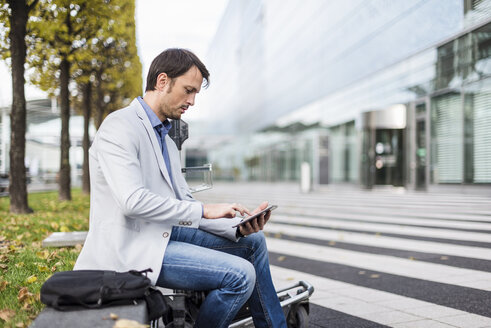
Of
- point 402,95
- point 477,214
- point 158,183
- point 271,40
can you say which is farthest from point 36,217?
point 271,40

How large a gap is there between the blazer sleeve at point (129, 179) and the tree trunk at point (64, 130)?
10.6m

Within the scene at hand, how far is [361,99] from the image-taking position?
23062 millimetres


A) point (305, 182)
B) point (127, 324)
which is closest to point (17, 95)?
point (127, 324)

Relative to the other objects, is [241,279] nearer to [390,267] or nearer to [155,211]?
[155,211]

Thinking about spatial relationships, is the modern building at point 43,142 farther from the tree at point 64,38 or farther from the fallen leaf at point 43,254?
the fallen leaf at point 43,254

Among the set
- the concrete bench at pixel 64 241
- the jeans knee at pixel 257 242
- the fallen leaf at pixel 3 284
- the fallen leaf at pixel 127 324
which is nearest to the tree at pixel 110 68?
the concrete bench at pixel 64 241

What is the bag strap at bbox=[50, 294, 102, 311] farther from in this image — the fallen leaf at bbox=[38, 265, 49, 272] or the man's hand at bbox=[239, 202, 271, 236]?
the fallen leaf at bbox=[38, 265, 49, 272]

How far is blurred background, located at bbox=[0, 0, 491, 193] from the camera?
1551cm

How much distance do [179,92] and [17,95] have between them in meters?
7.38

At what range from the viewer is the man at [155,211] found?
218 cm

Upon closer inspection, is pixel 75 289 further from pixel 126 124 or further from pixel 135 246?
pixel 126 124

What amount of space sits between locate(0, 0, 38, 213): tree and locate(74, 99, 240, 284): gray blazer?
7.28 meters

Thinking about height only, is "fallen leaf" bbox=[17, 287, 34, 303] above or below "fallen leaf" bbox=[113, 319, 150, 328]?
below

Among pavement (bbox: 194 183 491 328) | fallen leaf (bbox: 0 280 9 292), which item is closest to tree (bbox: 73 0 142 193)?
pavement (bbox: 194 183 491 328)
